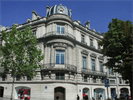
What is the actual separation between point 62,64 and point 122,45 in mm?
10342

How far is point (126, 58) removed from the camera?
15820mm

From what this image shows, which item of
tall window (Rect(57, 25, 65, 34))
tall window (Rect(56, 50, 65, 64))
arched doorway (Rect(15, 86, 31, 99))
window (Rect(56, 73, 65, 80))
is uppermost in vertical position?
tall window (Rect(57, 25, 65, 34))

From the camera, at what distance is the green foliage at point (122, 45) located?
16156 millimetres

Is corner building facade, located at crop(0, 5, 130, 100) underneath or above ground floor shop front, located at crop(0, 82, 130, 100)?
above

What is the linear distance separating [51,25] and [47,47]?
4.24 meters

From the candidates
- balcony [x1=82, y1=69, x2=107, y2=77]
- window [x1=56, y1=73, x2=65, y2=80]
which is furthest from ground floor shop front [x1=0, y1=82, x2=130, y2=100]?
balcony [x1=82, y1=69, x2=107, y2=77]

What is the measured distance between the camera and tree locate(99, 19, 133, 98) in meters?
16.2

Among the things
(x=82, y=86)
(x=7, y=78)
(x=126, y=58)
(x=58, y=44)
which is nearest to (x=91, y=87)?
(x=82, y=86)

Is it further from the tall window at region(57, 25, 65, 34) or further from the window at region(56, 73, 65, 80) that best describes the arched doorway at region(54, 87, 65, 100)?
the tall window at region(57, 25, 65, 34)

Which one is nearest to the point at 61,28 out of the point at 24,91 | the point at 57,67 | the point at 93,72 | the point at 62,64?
the point at 62,64

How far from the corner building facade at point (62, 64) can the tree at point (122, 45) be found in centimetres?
326

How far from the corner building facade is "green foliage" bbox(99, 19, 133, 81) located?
128 inches

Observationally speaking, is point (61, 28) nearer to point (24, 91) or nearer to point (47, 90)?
point (47, 90)

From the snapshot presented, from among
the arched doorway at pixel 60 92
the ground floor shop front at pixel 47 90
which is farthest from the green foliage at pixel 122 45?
the arched doorway at pixel 60 92
